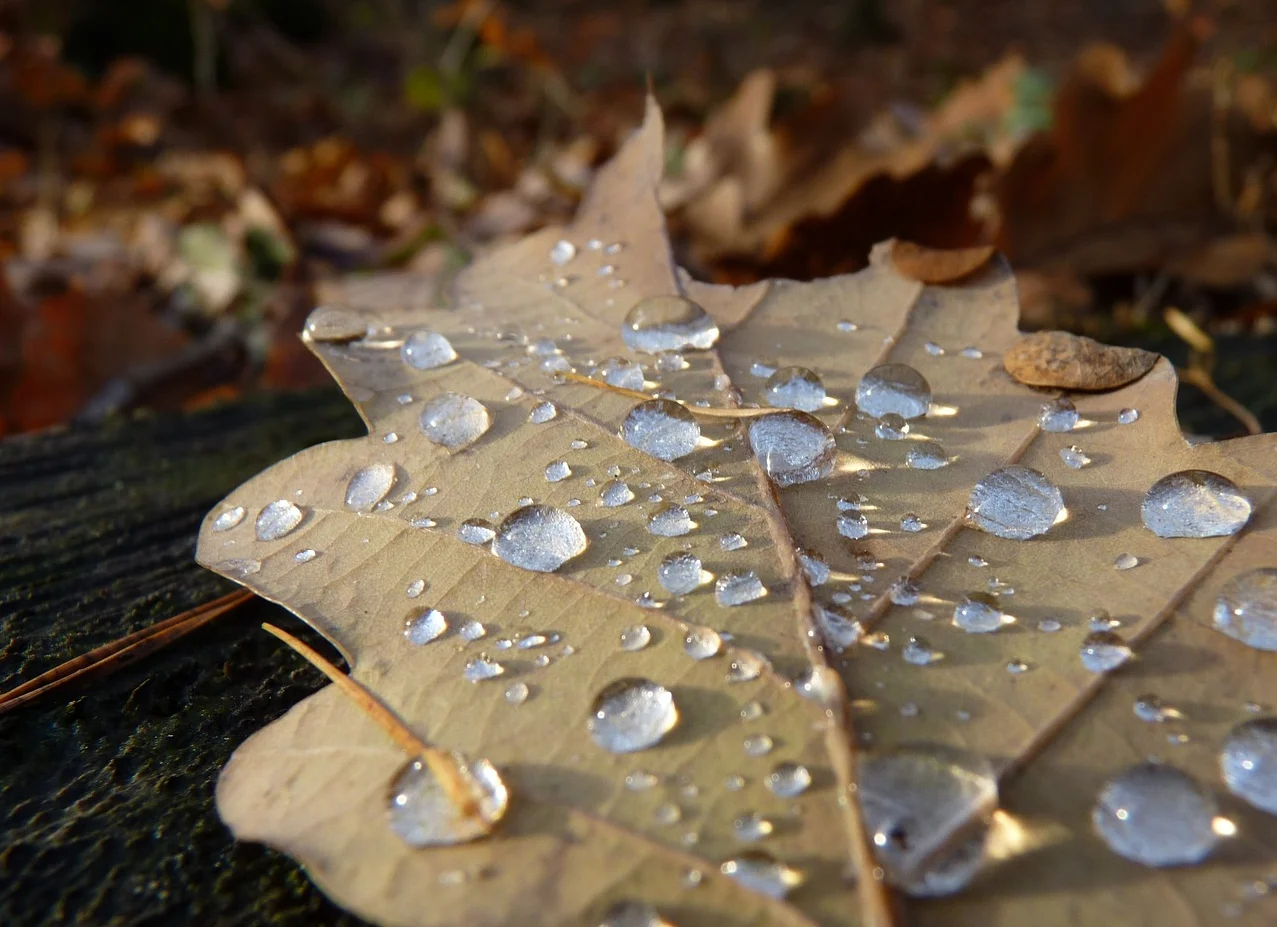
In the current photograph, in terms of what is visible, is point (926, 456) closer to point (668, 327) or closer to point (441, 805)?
point (668, 327)

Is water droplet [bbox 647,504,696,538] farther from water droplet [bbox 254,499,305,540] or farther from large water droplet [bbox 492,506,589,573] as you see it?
water droplet [bbox 254,499,305,540]

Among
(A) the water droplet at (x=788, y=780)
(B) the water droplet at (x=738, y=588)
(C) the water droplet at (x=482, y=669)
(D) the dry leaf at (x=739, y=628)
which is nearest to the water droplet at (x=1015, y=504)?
(D) the dry leaf at (x=739, y=628)

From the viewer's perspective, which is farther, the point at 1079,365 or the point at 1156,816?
the point at 1079,365

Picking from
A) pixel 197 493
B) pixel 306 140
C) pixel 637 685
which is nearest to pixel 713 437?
pixel 637 685

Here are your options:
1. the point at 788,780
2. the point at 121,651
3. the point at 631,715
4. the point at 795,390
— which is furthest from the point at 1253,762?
the point at 121,651

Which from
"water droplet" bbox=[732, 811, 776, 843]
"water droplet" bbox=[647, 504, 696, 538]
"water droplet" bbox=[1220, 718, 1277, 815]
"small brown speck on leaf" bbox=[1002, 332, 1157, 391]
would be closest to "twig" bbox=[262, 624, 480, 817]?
"water droplet" bbox=[732, 811, 776, 843]

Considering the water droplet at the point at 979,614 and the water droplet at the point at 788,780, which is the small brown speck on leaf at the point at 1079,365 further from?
the water droplet at the point at 788,780

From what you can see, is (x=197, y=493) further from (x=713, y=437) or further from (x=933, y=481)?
(x=933, y=481)
